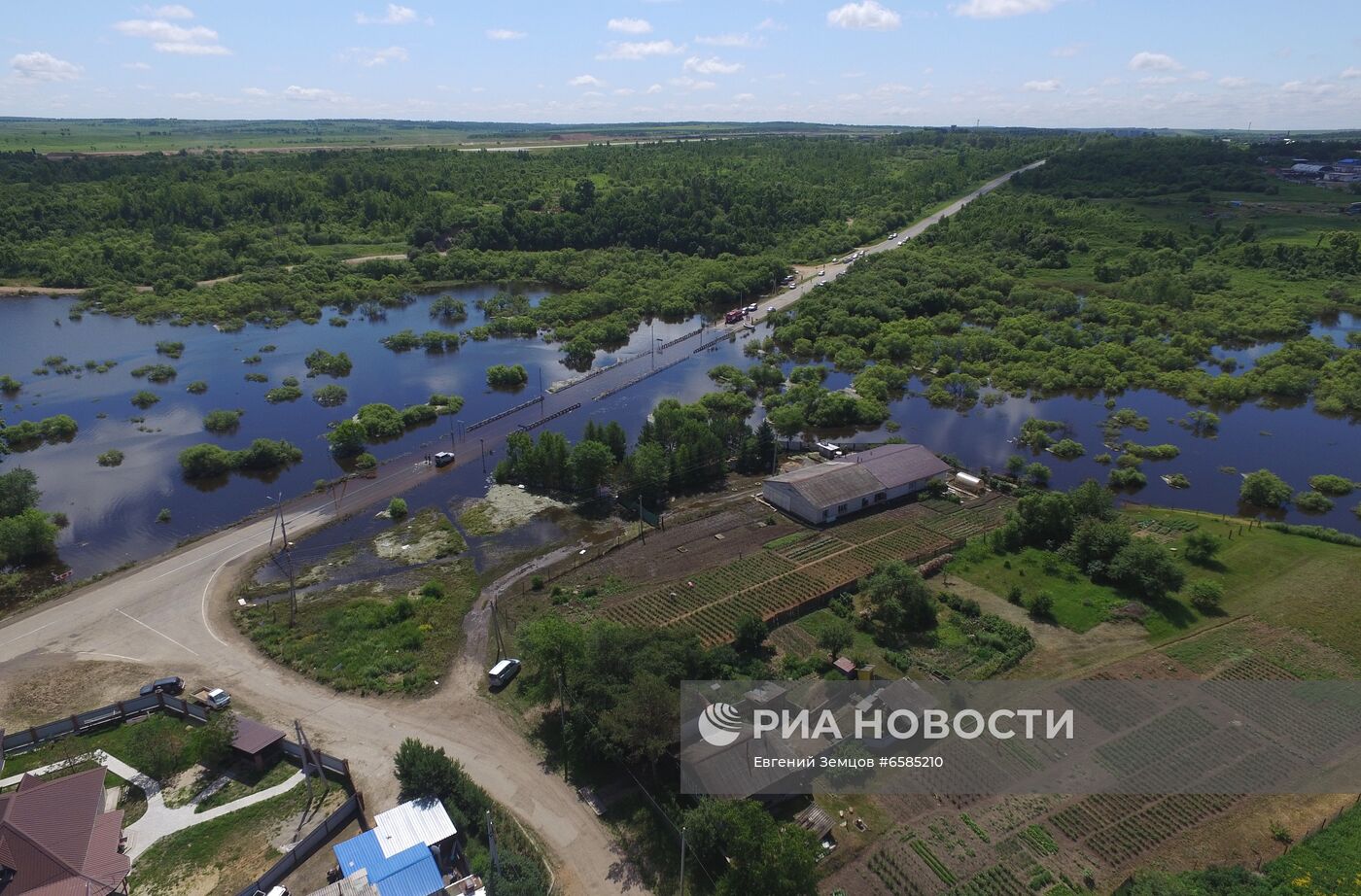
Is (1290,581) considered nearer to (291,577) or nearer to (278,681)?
(278,681)

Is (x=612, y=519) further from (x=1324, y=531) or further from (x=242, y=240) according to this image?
(x=242, y=240)

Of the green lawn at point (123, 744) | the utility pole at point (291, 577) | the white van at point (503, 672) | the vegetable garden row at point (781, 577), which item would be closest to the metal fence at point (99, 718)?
the green lawn at point (123, 744)

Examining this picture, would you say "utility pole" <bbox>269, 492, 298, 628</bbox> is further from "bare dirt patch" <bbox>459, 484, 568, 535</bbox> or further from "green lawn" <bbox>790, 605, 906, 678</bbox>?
"green lawn" <bbox>790, 605, 906, 678</bbox>

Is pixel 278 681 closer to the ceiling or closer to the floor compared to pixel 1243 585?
closer to the floor

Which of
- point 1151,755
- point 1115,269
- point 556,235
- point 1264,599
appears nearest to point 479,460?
point 1151,755

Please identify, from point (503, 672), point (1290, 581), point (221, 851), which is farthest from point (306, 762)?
point (1290, 581)

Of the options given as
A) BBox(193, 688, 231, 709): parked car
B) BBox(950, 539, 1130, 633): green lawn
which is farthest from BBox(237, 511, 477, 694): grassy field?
BBox(950, 539, 1130, 633): green lawn

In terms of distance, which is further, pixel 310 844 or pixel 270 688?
pixel 270 688
